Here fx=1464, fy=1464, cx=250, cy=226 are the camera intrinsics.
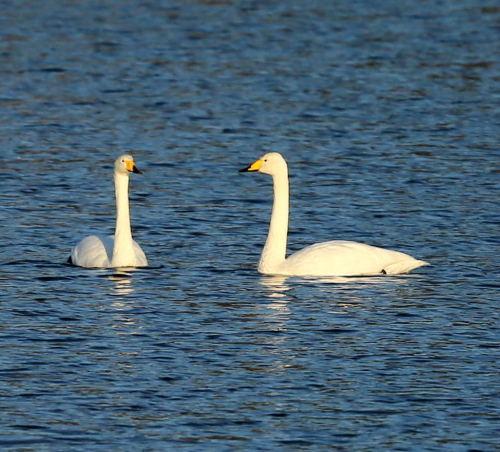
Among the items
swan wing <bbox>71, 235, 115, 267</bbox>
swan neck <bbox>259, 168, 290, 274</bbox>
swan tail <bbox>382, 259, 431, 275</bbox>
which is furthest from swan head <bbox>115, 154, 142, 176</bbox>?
swan tail <bbox>382, 259, 431, 275</bbox>

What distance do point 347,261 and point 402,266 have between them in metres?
0.60

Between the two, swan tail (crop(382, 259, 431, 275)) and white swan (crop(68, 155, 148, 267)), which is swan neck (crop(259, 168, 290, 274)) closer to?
swan tail (crop(382, 259, 431, 275))

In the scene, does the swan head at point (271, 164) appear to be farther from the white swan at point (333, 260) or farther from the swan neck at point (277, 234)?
the white swan at point (333, 260)

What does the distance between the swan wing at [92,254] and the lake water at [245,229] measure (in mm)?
119

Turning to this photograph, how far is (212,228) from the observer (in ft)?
56.7

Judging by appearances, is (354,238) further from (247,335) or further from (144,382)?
(144,382)

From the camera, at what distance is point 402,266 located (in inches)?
595

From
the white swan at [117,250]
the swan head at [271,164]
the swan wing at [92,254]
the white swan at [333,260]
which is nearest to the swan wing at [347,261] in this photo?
the white swan at [333,260]

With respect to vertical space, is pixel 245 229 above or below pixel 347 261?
above

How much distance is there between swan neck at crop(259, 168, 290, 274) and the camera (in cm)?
1530

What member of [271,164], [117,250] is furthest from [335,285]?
[117,250]

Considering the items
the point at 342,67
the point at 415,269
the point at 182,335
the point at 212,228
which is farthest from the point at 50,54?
the point at 182,335

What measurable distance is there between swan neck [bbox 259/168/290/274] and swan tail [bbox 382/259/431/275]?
1.11 m

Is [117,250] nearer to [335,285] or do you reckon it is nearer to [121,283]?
[121,283]
